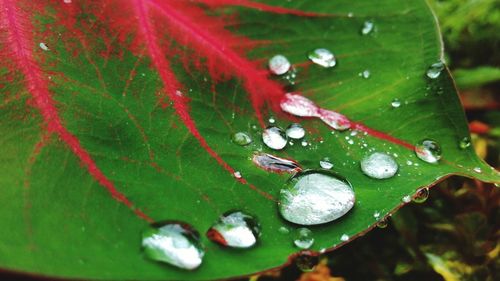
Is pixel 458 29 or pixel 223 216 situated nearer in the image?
pixel 223 216

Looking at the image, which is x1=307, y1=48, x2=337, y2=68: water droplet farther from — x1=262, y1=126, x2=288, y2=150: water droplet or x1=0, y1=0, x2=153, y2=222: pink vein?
x1=0, y1=0, x2=153, y2=222: pink vein

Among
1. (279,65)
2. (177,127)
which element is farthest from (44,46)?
(279,65)

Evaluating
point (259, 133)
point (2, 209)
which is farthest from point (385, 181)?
point (2, 209)

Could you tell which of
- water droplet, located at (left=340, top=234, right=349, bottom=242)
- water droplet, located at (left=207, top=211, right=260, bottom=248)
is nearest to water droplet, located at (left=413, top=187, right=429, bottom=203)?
water droplet, located at (left=340, top=234, right=349, bottom=242)

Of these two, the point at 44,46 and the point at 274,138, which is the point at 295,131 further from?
the point at 44,46

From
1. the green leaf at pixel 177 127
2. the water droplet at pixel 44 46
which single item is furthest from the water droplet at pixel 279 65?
the water droplet at pixel 44 46

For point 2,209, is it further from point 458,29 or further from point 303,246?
point 458,29

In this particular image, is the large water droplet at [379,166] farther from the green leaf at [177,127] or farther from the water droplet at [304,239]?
the water droplet at [304,239]
